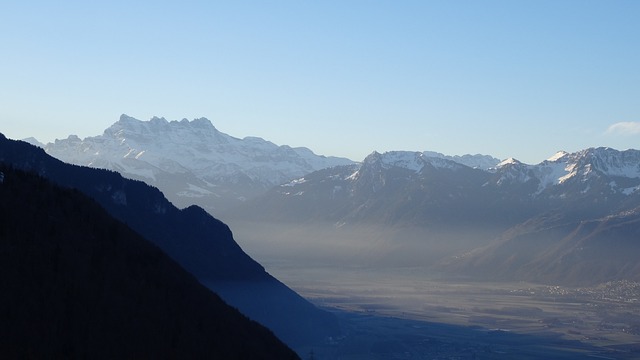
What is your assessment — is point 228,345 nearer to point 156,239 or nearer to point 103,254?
point 103,254

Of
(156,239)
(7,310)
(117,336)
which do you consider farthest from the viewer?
(156,239)

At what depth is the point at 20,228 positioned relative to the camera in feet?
314

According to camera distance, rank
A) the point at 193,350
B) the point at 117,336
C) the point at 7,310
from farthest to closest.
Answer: the point at 193,350, the point at 117,336, the point at 7,310

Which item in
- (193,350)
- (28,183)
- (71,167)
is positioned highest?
(71,167)

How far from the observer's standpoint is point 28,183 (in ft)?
361

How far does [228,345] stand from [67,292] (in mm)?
19769

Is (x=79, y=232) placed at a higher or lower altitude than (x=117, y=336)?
higher

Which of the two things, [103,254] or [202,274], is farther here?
[202,274]

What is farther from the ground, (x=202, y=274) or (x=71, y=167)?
(x=71, y=167)

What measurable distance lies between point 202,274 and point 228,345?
96.2 m

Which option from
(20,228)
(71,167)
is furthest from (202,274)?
(20,228)

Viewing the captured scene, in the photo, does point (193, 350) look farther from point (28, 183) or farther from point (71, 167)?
point (71, 167)

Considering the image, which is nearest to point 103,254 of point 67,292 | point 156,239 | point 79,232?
point 79,232

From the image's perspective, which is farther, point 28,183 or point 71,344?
point 28,183
